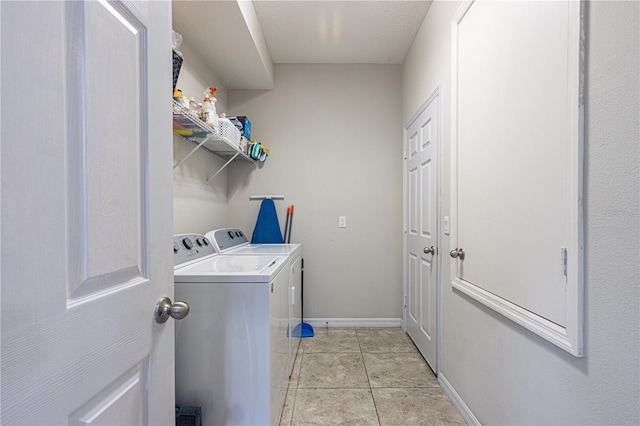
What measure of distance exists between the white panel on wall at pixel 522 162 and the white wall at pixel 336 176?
1.27 meters

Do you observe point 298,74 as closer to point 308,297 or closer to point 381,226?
point 381,226

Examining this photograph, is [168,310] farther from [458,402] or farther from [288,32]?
[288,32]

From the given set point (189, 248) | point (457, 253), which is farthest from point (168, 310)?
point (457, 253)

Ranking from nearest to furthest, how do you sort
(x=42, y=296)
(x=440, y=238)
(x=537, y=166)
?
1. (x=42, y=296)
2. (x=537, y=166)
3. (x=440, y=238)

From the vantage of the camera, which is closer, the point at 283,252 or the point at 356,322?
the point at 283,252

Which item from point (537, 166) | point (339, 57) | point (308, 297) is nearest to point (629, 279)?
point (537, 166)

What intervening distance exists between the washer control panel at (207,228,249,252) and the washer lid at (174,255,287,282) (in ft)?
1.32

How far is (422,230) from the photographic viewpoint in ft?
7.61

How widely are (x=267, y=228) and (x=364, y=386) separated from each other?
1522 millimetres

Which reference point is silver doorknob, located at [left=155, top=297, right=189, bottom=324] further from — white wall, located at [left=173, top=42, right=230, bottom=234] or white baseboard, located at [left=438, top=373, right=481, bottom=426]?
white baseboard, located at [left=438, top=373, right=481, bottom=426]

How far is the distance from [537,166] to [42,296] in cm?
131

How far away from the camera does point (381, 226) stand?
9.54 ft

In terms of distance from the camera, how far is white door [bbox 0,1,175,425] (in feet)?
1.24

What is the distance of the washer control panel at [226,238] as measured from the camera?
7.04 feet
